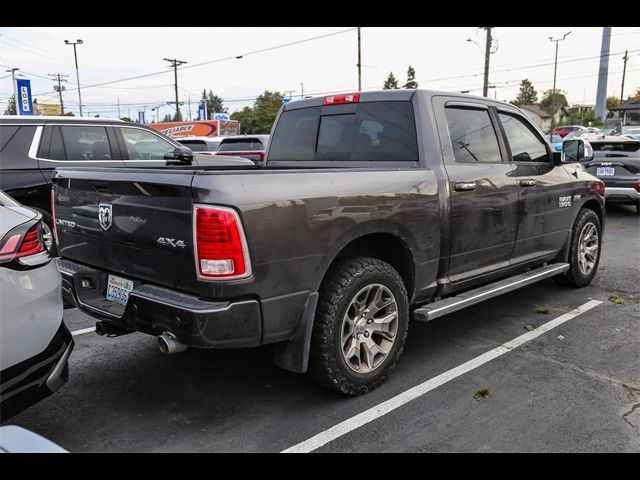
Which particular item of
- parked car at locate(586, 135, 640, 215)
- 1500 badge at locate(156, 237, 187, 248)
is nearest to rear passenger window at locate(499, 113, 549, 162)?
1500 badge at locate(156, 237, 187, 248)

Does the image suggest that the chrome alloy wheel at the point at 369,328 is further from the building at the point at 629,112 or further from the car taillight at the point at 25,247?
the building at the point at 629,112

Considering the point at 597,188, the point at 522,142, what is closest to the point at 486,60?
the point at 597,188

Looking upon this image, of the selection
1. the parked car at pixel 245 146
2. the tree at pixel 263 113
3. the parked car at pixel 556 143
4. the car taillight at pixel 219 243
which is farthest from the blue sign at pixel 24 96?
the tree at pixel 263 113

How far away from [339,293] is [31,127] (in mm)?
5218

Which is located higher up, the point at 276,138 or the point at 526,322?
the point at 276,138

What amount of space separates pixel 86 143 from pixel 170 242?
16.0 ft

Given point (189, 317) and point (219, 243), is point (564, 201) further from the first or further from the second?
point (189, 317)

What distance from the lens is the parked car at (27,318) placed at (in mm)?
2377

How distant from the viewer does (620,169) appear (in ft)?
34.6
